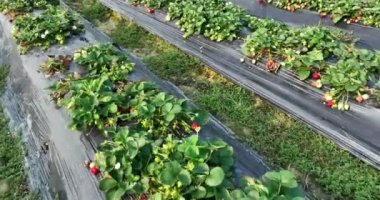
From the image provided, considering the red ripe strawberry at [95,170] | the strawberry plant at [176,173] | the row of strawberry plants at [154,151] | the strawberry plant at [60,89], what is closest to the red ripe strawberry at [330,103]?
the row of strawberry plants at [154,151]

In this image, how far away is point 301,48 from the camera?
191 inches

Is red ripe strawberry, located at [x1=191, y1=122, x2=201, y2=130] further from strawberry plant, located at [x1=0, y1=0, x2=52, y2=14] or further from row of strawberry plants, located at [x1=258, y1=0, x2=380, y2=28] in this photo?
strawberry plant, located at [x1=0, y1=0, x2=52, y2=14]

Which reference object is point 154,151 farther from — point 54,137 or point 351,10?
point 351,10

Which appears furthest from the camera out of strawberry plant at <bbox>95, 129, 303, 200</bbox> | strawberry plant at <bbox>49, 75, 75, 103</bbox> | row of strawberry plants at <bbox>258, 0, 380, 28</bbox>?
row of strawberry plants at <bbox>258, 0, 380, 28</bbox>

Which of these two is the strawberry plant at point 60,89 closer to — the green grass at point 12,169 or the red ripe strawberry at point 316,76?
the green grass at point 12,169

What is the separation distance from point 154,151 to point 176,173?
15.5 inches

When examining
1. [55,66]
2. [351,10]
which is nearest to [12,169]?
[55,66]

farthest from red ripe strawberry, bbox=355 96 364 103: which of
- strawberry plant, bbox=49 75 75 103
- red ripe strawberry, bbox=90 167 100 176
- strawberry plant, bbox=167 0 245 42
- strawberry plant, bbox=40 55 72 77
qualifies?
strawberry plant, bbox=40 55 72 77

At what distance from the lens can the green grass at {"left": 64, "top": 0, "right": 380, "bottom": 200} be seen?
379cm

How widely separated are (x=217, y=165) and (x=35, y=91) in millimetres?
2940

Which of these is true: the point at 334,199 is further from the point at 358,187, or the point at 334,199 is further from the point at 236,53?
the point at 236,53

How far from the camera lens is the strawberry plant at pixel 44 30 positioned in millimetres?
5414

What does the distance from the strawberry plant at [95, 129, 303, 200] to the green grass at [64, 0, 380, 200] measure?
1531mm

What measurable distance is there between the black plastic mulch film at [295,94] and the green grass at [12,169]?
2804mm
